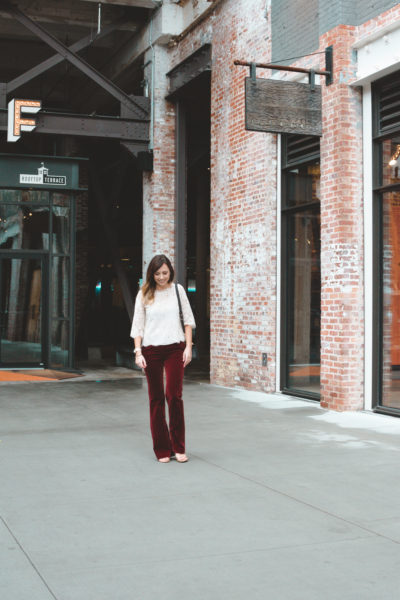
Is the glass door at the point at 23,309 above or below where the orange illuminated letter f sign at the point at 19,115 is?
below

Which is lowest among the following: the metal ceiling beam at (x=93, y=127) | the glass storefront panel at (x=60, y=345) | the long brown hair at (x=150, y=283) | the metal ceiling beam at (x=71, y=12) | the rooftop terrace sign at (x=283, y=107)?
the glass storefront panel at (x=60, y=345)

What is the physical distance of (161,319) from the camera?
6.23m

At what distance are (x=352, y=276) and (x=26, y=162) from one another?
826 centimetres

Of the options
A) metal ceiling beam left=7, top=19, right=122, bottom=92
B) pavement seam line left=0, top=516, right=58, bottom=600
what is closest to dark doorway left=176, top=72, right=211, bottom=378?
metal ceiling beam left=7, top=19, right=122, bottom=92

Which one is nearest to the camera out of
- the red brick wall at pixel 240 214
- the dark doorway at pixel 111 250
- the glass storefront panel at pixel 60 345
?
the red brick wall at pixel 240 214

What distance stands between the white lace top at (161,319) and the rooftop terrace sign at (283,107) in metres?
3.41

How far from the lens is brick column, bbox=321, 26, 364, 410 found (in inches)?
352

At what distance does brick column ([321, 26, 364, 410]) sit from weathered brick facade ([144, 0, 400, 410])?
0.01 meters

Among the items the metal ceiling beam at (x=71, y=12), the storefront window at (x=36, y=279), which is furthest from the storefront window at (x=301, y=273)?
the metal ceiling beam at (x=71, y=12)

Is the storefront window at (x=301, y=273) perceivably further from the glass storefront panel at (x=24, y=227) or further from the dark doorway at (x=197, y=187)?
the glass storefront panel at (x=24, y=227)

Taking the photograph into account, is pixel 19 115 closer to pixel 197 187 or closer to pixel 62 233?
pixel 62 233

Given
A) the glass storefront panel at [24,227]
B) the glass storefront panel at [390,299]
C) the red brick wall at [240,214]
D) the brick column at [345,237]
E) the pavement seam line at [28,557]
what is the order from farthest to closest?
the glass storefront panel at [24,227] < the red brick wall at [240,214] < the brick column at [345,237] < the glass storefront panel at [390,299] < the pavement seam line at [28,557]

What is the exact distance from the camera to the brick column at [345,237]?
8.95 metres

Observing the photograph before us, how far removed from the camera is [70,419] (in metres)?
8.71
